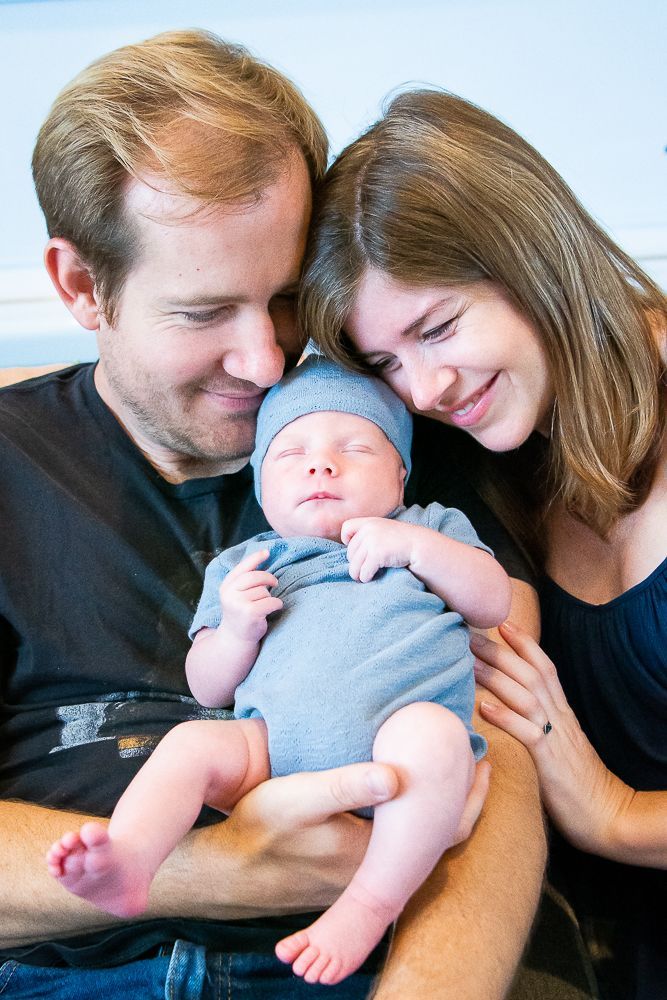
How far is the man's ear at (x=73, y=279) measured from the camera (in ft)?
4.84

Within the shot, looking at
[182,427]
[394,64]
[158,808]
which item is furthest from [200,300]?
[394,64]

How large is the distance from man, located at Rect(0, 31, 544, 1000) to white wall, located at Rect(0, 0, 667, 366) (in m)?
0.68

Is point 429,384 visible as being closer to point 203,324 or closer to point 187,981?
point 203,324

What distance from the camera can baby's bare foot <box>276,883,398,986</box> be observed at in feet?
3.24

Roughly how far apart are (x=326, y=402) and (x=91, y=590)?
0.41 m

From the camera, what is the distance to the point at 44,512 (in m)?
1.44

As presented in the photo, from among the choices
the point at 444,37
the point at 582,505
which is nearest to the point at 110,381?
the point at 582,505

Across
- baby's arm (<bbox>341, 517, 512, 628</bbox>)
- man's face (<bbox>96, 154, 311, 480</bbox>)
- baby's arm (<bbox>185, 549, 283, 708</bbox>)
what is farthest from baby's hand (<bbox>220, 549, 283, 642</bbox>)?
man's face (<bbox>96, 154, 311, 480</bbox>)

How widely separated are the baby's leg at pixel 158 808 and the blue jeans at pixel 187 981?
0.19 meters

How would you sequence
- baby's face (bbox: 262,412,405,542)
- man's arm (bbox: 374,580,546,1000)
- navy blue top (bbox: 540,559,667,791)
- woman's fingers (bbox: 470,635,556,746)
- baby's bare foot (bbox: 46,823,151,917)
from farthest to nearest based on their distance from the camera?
navy blue top (bbox: 540,559,667,791) < woman's fingers (bbox: 470,635,556,746) < baby's face (bbox: 262,412,405,542) < man's arm (bbox: 374,580,546,1000) < baby's bare foot (bbox: 46,823,151,917)

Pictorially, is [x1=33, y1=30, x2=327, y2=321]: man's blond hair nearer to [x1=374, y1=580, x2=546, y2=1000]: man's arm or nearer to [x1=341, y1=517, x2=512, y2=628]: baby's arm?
[x1=341, y1=517, x2=512, y2=628]: baby's arm

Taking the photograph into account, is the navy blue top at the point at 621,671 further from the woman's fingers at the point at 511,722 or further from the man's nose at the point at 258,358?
the man's nose at the point at 258,358

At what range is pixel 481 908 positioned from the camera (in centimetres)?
117

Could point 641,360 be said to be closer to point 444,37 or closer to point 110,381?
point 110,381
